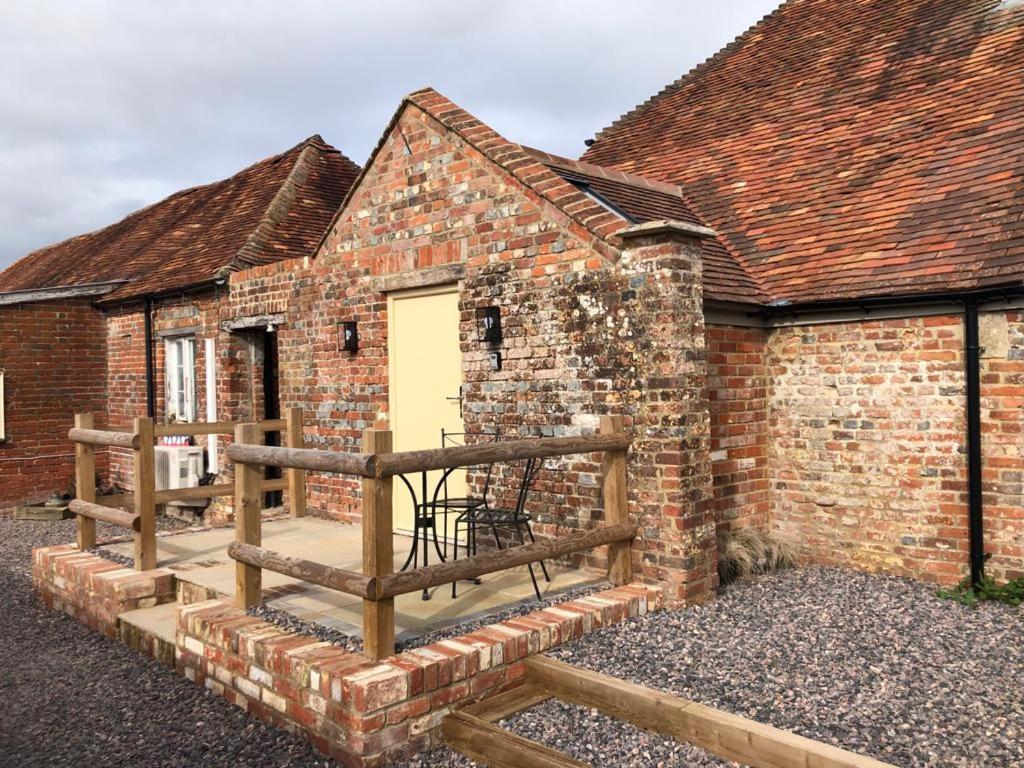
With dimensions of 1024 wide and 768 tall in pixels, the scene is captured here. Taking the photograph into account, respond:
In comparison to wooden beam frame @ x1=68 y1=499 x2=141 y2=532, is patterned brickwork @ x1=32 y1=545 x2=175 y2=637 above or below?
below

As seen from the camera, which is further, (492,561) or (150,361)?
(150,361)

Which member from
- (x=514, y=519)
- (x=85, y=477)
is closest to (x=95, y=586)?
(x=85, y=477)

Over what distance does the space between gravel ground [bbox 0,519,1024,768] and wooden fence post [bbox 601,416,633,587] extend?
411 millimetres

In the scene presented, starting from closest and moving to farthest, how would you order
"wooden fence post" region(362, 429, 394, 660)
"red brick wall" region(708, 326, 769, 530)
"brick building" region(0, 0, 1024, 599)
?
"wooden fence post" region(362, 429, 394, 660) → "brick building" region(0, 0, 1024, 599) → "red brick wall" region(708, 326, 769, 530)

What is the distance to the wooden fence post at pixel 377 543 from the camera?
13.5 feet

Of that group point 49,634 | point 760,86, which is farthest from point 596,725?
point 760,86

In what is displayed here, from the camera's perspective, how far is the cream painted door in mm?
7219

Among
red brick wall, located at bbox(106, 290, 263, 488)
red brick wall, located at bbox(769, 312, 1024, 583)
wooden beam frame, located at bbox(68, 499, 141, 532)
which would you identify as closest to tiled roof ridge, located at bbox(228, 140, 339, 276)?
red brick wall, located at bbox(106, 290, 263, 488)

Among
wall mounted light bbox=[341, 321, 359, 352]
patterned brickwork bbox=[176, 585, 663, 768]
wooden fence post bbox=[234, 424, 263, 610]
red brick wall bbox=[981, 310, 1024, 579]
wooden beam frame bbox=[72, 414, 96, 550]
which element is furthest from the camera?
wall mounted light bbox=[341, 321, 359, 352]

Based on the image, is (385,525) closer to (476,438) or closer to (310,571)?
(310,571)

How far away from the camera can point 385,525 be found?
414 centimetres

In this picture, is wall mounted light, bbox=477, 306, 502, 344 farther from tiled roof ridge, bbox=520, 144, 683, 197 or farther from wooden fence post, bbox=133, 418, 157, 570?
wooden fence post, bbox=133, 418, 157, 570

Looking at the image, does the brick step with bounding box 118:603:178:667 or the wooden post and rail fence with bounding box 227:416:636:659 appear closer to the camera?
the wooden post and rail fence with bounding box 227:416:636:659

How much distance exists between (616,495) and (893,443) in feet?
8.72
